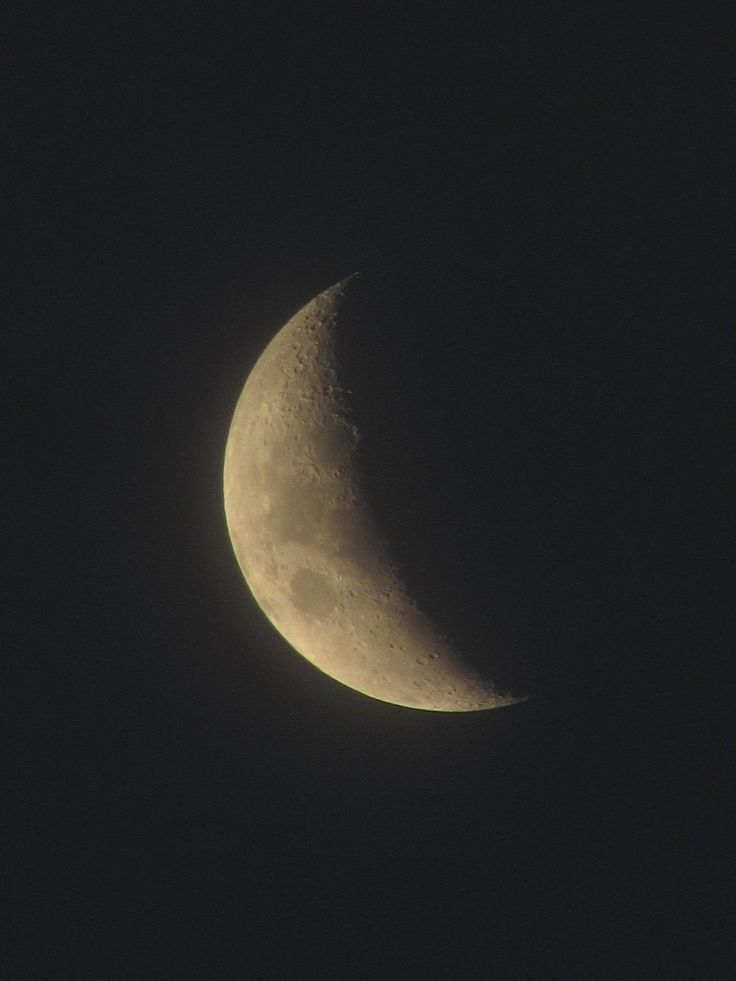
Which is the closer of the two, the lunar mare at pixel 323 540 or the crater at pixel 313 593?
the lunar mare at pixel 323 540

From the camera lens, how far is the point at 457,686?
191 inches

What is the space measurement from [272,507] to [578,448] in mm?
1931

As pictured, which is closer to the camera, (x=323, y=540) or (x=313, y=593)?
(x=323, y=540)

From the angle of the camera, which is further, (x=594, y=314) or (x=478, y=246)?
(x=478, y=246)

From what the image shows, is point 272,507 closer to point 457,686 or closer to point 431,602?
point 431,602

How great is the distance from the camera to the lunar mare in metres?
4.32

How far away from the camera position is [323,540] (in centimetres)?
445

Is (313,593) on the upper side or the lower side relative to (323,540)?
lower

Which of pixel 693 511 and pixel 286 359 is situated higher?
pixel 286 359

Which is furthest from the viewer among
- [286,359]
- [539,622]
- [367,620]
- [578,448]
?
[286,359]

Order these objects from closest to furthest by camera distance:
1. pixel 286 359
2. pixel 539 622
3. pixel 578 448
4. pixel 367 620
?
1. pixel 578 448
2. pixel 539 622
3. pixel 367 620
4. pixel 286 359

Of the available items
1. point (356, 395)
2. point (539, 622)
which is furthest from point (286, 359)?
point (539, 622)

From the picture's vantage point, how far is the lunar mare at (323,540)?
432cm

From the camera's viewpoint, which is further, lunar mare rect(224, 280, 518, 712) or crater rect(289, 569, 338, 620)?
crater rect(289, 569, 338, 620)
